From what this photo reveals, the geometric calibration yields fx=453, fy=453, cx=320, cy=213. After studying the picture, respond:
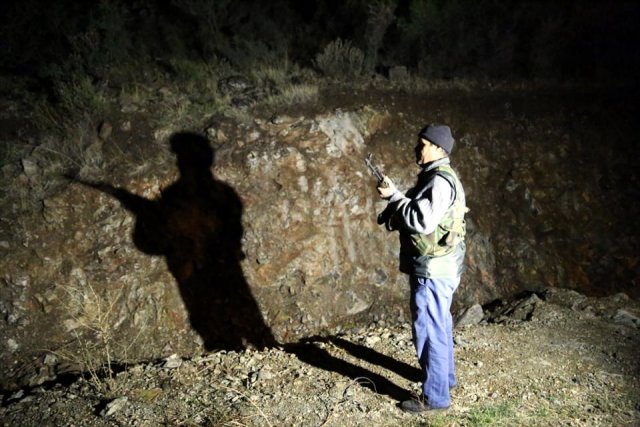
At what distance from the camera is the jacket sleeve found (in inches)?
116

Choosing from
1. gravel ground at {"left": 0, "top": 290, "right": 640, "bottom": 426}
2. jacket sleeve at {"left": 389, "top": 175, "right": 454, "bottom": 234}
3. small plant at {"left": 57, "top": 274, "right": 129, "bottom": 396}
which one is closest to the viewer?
jacket sleeve at {"left": 389, "top": 175, "right": 454, "bottom": 234}

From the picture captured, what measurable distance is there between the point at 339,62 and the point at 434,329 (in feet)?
20.7

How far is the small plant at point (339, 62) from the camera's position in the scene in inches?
326

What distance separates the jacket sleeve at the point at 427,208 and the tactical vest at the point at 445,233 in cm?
6

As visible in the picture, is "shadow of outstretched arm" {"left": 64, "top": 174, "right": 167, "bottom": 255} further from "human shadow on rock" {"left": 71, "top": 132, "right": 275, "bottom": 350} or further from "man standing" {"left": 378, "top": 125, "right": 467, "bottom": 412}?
"man standing" {"left": 378, "top": 125, "right": 467, "bottom": 412}

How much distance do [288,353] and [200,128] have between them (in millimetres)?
3877

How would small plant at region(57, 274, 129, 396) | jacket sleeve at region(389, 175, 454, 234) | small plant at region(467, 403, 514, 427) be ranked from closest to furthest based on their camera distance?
jacket sleeve at region(389, 175, 454, 234)
small plant at region(467, 403, 514, 427)
small plant at region(57, 274, 129, 396)

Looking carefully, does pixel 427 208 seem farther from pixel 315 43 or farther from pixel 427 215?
pixel 315 43

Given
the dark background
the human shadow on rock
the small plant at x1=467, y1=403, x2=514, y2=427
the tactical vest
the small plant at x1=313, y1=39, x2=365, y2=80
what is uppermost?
the dark background

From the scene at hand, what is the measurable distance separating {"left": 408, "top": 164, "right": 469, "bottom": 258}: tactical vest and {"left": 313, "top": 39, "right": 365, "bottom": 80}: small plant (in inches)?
222

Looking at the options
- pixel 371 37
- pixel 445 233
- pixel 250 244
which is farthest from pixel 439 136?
pixel 371 37

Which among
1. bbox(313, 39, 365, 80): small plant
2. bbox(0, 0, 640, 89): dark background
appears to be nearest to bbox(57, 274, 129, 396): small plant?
bbox(0, 0, 640, 89): dark background

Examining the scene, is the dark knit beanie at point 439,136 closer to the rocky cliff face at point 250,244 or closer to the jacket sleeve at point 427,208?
the jacket sleeve at point 427,208

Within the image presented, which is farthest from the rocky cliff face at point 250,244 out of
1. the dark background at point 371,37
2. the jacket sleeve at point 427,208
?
the jacket sleeve at point 427,208
